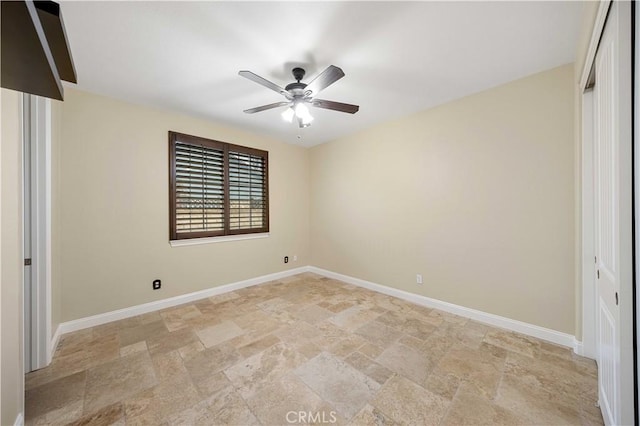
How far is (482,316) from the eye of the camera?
2715mm

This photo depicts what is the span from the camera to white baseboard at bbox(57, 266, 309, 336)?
2.58 meters

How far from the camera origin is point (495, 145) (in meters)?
2.61

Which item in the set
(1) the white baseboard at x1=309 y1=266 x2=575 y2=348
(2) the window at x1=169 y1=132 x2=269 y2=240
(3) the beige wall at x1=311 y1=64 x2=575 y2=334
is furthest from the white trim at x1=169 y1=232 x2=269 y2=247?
(1) the white baseboard at x1=309 y1=266 x2=575 y2=348

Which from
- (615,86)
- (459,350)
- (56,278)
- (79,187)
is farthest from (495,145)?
(56,278)

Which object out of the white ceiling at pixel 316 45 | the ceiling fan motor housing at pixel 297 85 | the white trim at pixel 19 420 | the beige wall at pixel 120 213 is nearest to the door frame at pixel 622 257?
the white ceiling at pixel 316 45

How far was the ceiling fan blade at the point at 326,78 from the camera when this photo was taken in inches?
69.7

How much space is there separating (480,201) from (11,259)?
3.86 metres

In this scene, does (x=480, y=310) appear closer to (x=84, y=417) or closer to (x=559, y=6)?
(x=559, y=6)

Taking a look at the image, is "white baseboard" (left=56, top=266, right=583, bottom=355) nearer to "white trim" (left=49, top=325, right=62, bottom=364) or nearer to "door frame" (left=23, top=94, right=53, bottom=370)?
"white trim" (left=49, top=325, right=62, bottom=364)

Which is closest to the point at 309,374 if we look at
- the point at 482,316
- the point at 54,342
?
the point at 482,316

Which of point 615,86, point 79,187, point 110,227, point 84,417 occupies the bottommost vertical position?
point 84,417

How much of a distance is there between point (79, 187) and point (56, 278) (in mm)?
992

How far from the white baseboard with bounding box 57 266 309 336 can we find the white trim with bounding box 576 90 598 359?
400 cm

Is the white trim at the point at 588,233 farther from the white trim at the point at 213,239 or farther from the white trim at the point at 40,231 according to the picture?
the white trim at the point at 40,231
